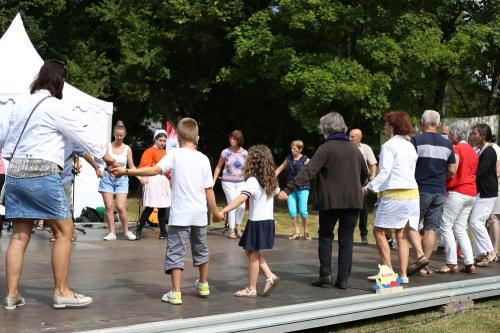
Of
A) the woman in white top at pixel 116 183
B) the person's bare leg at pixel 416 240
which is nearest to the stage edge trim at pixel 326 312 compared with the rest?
the person's bare leg at pixel 416 240

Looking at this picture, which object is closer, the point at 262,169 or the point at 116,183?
the point at 262,169

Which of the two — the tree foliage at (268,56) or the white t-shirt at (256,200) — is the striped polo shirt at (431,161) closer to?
the white t-shirt at (256,200)

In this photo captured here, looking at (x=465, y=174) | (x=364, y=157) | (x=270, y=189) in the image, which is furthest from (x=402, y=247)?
(x=364, y=157)

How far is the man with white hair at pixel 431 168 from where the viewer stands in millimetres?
8930

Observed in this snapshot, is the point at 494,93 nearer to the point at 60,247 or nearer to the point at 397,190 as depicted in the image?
→ the point at 397,190

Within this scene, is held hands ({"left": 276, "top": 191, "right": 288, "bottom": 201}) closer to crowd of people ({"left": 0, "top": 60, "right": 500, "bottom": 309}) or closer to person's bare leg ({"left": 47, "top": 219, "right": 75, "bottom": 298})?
crowd of people ({"left": 0, "top": 60, "right": 500, "bottom": 309})

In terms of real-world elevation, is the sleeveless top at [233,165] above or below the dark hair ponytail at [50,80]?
below

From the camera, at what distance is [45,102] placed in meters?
6.19

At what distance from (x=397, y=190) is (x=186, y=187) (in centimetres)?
262

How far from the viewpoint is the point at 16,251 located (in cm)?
619

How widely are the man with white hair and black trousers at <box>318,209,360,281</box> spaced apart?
1.22m

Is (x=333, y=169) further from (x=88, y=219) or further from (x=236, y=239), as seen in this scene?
(x=88, y=219)

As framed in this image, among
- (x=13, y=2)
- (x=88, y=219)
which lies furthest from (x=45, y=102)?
(x=13, y=2)

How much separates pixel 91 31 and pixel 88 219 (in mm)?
17960
